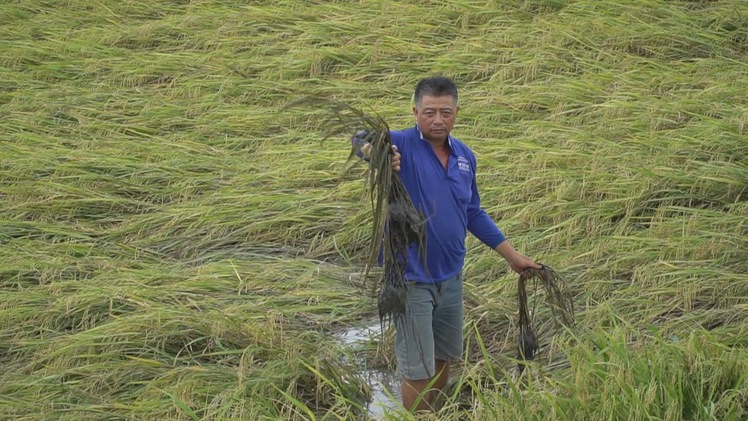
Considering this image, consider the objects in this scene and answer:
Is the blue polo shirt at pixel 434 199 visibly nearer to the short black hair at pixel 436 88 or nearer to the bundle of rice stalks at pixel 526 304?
the short black hair at pixel 436 88

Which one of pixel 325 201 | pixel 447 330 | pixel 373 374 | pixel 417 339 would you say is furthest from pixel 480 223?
pixel 325 201

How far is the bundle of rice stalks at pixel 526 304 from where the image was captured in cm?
418

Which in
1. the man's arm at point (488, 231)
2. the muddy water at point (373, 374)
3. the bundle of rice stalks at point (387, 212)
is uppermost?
the bundle of rice stalks at point (387, 212)

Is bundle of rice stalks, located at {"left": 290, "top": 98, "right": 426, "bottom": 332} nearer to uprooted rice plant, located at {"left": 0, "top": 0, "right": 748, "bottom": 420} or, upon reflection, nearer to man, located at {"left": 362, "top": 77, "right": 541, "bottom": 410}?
man, located at {"left": 362, "top": 77, "right": 541, "bottom": 410}

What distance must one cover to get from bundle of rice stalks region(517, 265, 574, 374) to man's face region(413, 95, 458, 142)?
64 centimetres

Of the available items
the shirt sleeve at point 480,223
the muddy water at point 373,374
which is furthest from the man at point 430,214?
the muddy water at point 373,374

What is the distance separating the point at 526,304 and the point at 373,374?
638 mm

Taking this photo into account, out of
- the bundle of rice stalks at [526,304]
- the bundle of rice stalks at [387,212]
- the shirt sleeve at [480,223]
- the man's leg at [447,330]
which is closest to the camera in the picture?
the bundle of rice stalks at [387,212]

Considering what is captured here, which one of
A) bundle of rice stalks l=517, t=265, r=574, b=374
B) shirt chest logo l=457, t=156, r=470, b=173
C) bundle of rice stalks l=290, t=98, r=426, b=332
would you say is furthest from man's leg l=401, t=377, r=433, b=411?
shirt chest logo l=457, t=156, r=470, b=173

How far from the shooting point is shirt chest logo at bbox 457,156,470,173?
388 cm

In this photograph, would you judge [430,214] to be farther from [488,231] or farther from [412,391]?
[412,391]

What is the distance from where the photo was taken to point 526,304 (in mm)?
4270

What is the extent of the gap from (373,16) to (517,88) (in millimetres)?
1806

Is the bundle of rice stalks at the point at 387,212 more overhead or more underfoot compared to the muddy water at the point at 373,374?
more overhead
